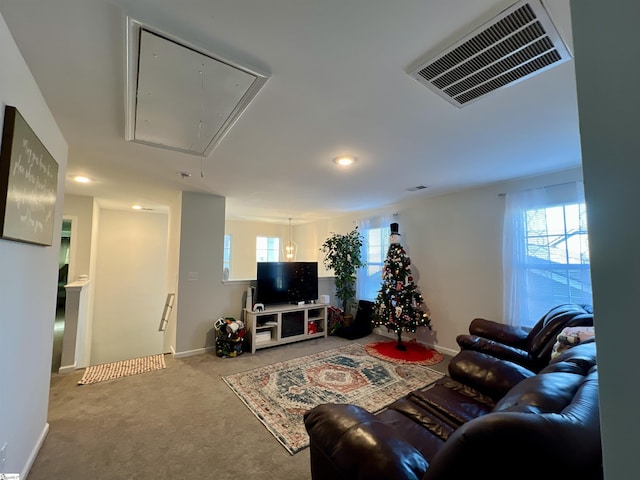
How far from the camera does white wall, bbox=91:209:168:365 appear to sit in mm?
5121

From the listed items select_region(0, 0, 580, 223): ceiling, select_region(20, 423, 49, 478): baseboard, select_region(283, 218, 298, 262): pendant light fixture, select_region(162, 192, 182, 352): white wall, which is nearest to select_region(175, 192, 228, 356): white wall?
select_region(162, 192, 182, 352): white wall

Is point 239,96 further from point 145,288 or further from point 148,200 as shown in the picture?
point 145,288

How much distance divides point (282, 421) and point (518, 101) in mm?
2870

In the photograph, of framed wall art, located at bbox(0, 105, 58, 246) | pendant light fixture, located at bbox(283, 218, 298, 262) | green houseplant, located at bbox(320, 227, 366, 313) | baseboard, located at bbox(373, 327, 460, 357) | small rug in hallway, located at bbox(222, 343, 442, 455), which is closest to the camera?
framed wall art, located at bbox(0, 105, 58, 246)

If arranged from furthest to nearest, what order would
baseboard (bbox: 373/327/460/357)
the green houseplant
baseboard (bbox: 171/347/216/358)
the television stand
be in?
the green houseplant < the television stand < baseboard (bbox: 373/327/460/357) < baseboard (bbox: 171/347/216/358)

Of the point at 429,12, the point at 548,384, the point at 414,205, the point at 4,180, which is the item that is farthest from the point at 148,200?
the point at 548,384

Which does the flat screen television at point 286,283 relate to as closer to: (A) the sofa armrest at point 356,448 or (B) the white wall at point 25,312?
(B) the white wall at point 25,312

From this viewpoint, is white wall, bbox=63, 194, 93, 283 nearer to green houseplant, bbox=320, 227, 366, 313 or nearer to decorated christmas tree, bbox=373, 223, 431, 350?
green houseplant, bbox=320, 227, 366, 313

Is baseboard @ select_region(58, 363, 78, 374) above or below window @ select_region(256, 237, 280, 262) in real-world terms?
below

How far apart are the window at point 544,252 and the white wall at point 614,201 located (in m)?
3.17

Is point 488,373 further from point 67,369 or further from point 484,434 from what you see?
point 67,369

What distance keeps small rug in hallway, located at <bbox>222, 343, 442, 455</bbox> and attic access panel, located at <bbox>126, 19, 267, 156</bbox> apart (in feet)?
7.70

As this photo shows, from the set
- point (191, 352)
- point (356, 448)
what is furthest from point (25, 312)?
point (191, 352)

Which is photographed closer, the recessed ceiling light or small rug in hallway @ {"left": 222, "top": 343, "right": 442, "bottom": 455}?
small rug in hallway @ {"left": 222, "top": 343, "right": 442, "bottom": 455}
